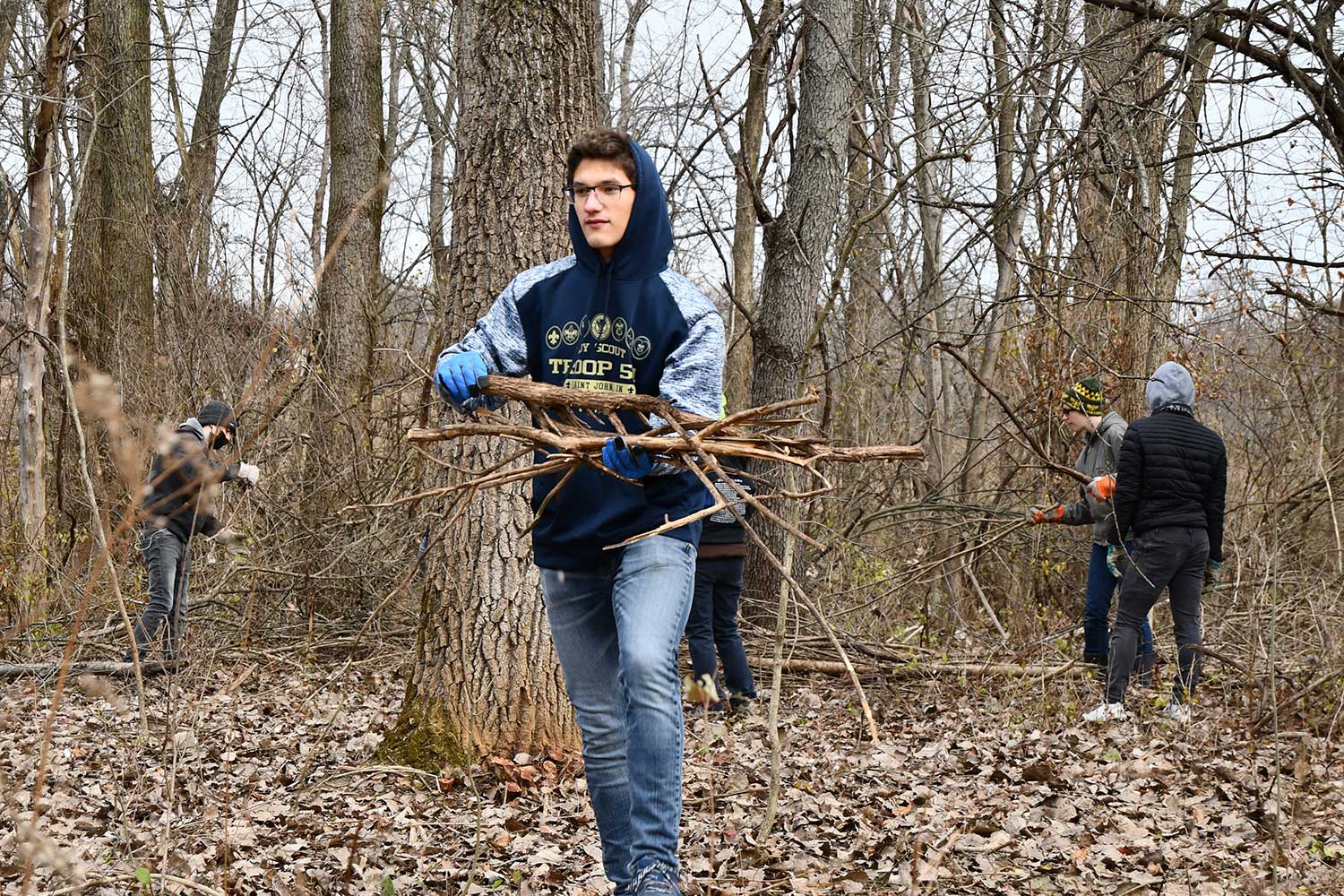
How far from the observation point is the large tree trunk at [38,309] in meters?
7.83

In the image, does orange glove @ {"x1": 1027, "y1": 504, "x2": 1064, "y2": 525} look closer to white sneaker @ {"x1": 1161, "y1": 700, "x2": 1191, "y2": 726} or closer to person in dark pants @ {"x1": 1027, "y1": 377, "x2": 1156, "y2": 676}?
person in dark pants @ {"x1": 1027, "y1": 377, "x2": 1156, "y2": 676}

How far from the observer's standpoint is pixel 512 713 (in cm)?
514

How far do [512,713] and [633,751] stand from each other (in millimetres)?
2267

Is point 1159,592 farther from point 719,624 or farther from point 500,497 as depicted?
point 500,497

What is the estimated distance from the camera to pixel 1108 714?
6426 millimetres

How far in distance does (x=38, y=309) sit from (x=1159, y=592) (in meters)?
7.83

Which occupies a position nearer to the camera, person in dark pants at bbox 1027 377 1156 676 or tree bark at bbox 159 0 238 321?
person in dark pants at bbox 1027 377 1156 676

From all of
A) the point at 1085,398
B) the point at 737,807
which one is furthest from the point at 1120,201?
the point at 737,807

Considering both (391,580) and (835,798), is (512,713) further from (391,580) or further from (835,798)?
(391,580)

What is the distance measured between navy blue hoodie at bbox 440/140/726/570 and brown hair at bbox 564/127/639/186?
0.03 metres

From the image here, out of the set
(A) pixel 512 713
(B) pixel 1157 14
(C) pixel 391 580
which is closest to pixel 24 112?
(C) pixel 391 580

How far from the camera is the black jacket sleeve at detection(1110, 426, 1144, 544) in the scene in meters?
6.64

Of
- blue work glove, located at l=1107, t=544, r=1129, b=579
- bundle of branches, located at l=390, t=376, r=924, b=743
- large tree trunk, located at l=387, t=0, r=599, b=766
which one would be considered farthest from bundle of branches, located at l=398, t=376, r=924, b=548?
blue work glove, located at l=1107, t=544, r=1129, b=579

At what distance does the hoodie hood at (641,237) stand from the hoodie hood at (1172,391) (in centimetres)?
439
